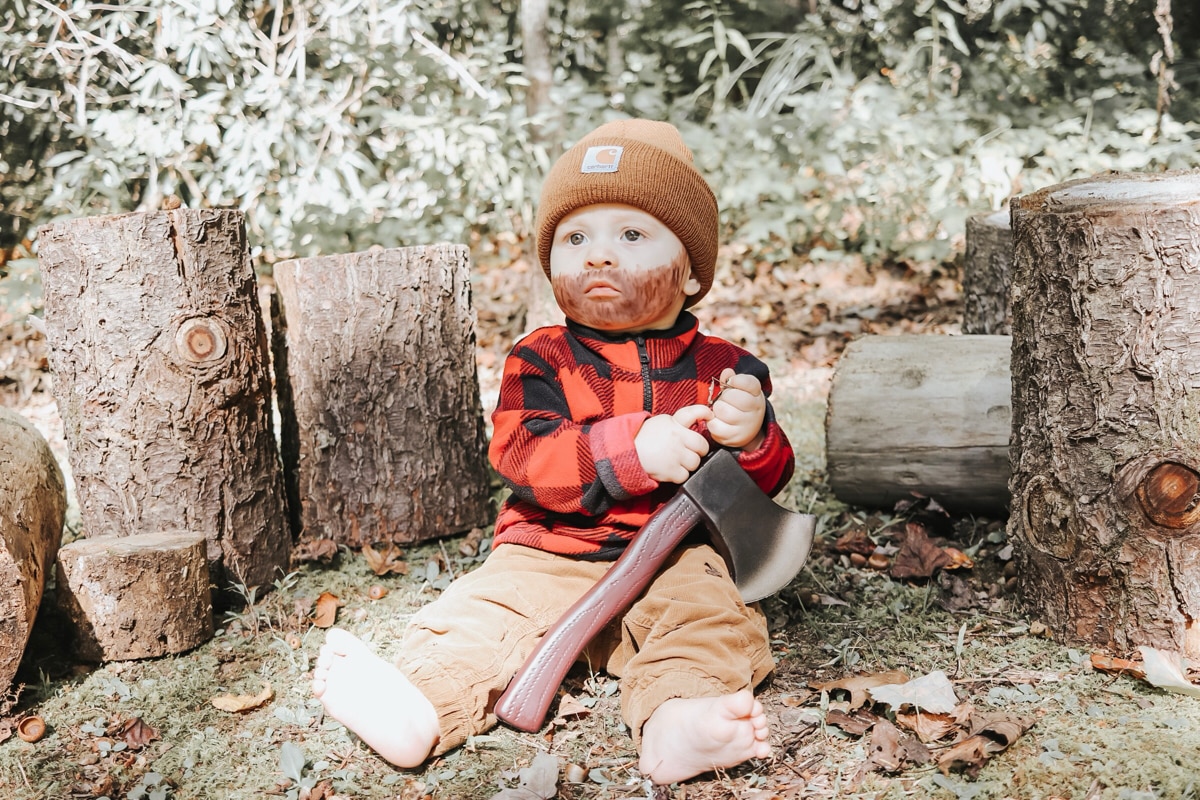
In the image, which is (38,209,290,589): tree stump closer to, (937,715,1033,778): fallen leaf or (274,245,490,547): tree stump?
(274,245,490,547): tree stump

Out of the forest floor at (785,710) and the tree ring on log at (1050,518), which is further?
the tree ring on log at (1050,518)

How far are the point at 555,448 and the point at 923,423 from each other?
1.46 meters

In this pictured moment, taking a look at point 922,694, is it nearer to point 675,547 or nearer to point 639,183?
point 675,547

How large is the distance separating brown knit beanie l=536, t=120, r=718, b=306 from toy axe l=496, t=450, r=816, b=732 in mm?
632

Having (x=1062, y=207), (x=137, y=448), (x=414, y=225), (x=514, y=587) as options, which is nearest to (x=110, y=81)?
(x=414, y=225)

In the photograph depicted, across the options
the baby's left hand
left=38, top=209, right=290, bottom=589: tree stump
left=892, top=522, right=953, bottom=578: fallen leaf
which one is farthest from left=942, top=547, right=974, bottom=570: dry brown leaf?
left=38, top=209, right=290, bottom=589: tree stump

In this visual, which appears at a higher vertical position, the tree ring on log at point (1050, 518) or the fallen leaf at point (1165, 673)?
the tree ring on log at point (1050, 518)

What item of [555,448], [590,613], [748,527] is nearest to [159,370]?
[555,448]

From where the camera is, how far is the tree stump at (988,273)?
400 centimetres

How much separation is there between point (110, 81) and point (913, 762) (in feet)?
18.9

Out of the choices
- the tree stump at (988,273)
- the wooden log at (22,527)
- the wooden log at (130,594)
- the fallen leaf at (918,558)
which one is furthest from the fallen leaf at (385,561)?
the tree stump at (988,273)

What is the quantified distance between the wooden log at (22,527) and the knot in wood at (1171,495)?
274 cm

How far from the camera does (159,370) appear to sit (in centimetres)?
280

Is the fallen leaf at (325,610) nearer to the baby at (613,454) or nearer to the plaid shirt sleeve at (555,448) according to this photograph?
the baby at (613,454)
